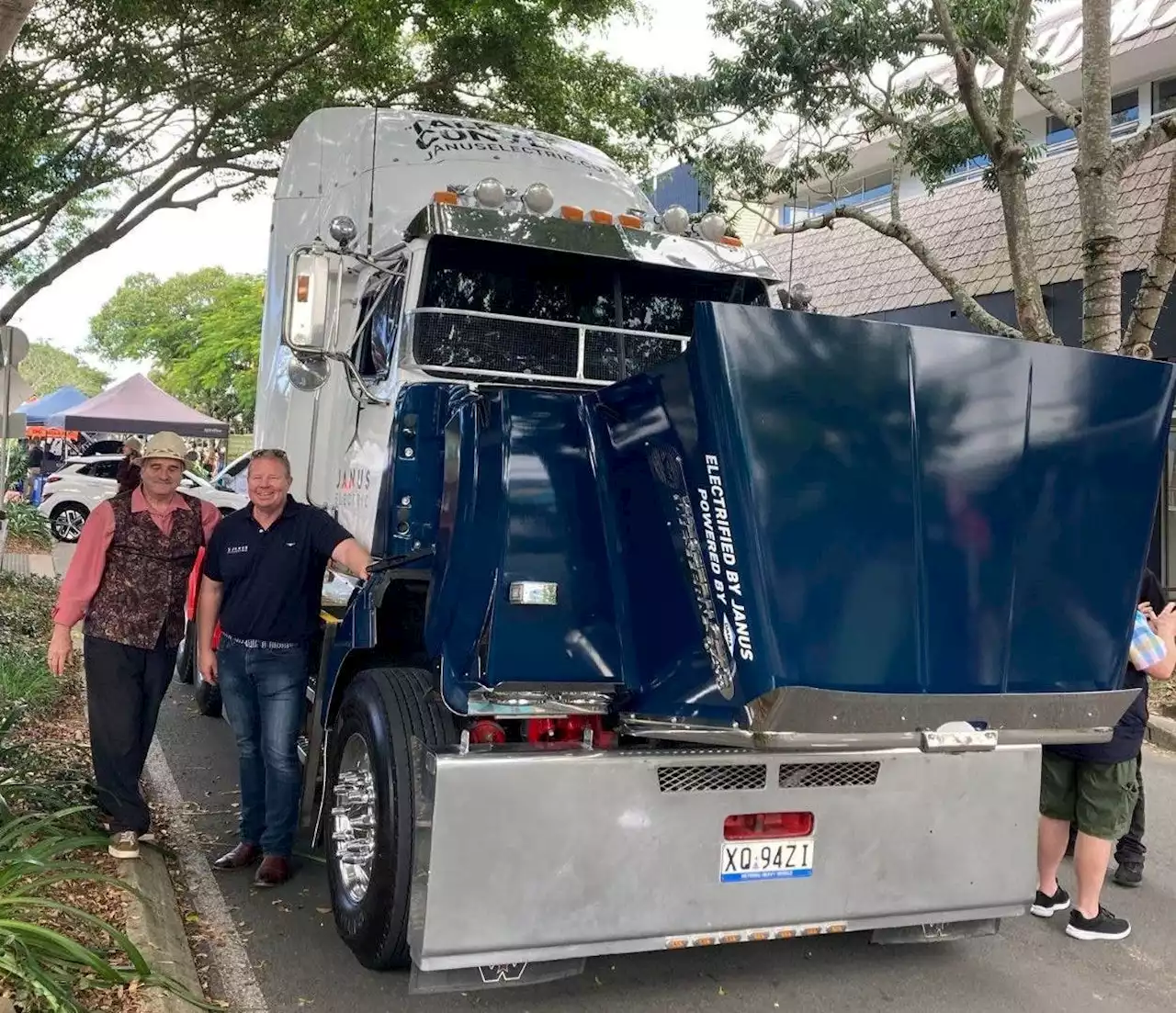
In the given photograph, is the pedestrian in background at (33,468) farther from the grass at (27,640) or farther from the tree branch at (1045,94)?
the tree branch at (1045,94)

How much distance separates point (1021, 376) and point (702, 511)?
1.06 m

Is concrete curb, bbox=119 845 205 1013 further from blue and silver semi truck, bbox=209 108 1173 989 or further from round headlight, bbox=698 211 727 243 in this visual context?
round headlight, bbox=698 211 727 243

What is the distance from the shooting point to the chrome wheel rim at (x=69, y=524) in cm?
2148

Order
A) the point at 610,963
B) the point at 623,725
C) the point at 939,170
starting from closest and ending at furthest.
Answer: the point at 623,725 < the point at 610,963 < the point at 939,170

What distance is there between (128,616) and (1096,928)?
4.41 meters

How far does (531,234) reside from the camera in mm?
4797

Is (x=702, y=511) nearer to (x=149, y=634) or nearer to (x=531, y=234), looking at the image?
(x=531, y=234)

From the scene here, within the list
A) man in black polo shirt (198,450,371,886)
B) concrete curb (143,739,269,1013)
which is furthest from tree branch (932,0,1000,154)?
concrete curb (143,739,269,1013)

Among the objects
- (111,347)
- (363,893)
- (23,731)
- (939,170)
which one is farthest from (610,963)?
(111,347)

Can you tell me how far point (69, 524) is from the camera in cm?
2155

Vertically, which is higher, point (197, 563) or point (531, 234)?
point (531, 234)

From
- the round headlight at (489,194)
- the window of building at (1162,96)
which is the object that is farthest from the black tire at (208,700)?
the window of building at (1162,96)

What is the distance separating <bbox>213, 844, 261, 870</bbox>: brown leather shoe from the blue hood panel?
8.35 feet

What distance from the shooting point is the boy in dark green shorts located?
4551 mm
